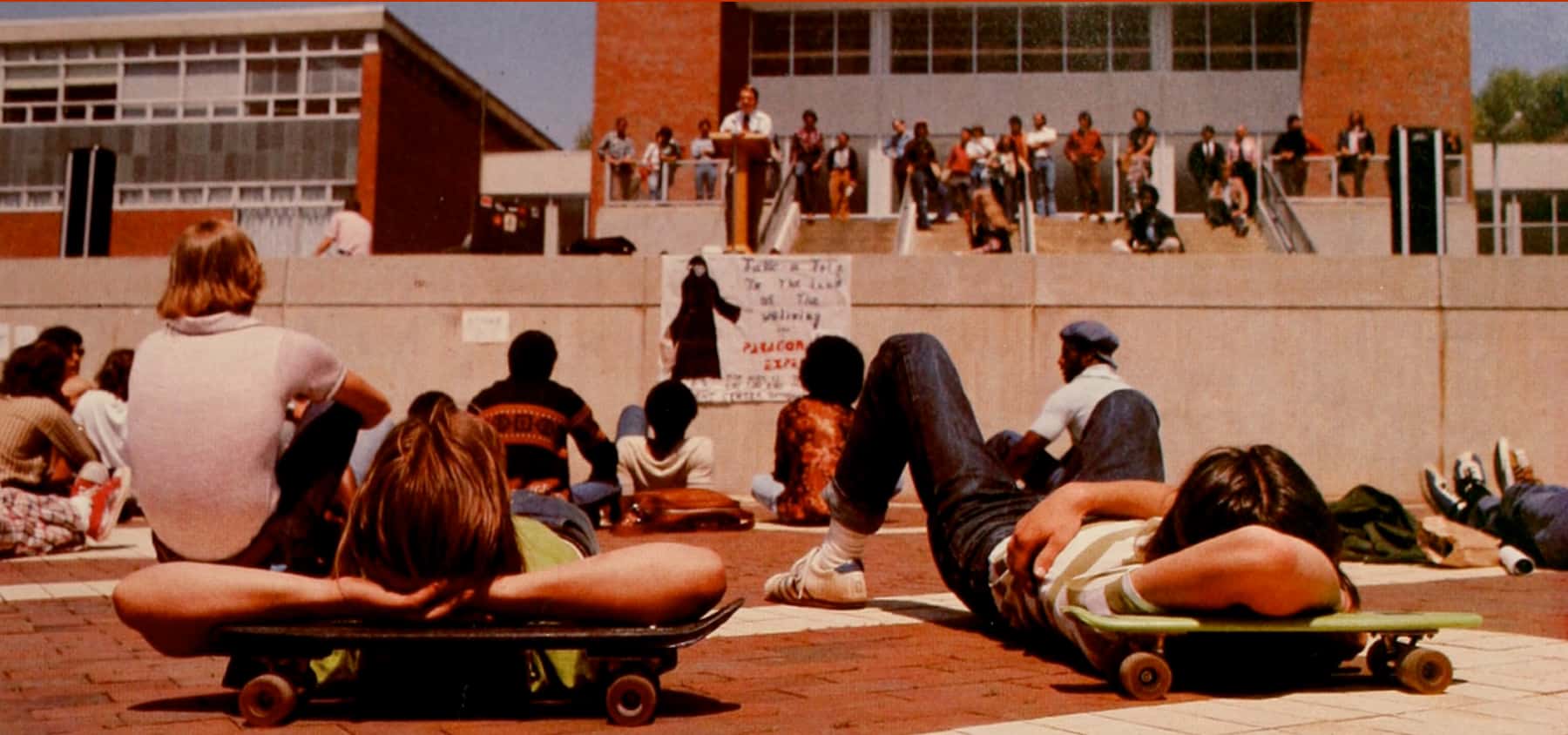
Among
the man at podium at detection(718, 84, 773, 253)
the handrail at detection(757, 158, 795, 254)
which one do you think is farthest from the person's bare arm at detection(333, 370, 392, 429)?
the handrail at detection(757, 158, 795, 254)

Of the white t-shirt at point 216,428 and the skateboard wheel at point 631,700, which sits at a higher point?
the white t-shirt at point 216,428

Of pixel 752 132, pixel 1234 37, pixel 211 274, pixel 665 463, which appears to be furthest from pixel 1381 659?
pixel 1234 37

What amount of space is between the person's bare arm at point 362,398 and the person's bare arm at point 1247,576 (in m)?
2.11

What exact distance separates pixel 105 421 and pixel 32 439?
235cm

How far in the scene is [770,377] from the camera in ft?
47.8

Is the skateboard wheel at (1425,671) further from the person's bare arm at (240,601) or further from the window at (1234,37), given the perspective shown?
the window at (1234,37)

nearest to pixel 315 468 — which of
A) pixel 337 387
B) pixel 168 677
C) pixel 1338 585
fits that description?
pixel 337 387

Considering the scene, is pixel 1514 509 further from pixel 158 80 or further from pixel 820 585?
pixel 158 80

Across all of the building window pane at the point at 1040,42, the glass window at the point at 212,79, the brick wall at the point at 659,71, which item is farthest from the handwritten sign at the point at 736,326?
the glass window at the point at 212,79

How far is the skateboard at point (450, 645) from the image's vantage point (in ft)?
11.1

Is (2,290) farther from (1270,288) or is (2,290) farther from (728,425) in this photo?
(1270,288)

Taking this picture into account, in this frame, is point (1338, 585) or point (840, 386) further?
point (840, 386)

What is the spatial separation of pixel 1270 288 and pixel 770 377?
4.60 metres

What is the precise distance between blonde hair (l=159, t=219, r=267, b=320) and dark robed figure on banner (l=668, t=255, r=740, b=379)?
32.8 ft
